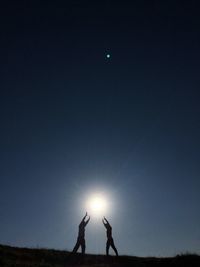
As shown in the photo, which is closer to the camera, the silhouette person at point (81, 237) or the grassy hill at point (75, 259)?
the grassy hill at point (75, 259)

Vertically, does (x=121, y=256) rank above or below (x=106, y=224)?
below

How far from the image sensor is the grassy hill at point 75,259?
936 inches

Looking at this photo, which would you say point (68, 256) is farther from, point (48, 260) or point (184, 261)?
point (184, 261)

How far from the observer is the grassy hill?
2377cm

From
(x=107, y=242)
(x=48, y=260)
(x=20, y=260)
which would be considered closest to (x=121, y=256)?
(x=107, y=242)

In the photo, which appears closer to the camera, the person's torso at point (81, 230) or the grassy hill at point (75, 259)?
the grassy hill at point (75, 259)

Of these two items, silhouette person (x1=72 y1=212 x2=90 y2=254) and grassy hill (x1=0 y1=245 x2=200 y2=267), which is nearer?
grassy hill (x1=0 y1=245 x2=200 y2=267)

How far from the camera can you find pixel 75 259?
990 inches

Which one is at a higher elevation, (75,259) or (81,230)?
(81,230)

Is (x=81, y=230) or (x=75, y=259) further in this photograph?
(x=81, y=230)

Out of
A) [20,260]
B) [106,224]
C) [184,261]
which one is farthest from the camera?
[106,224]

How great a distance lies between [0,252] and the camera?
24.5m

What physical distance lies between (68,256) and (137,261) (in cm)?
399

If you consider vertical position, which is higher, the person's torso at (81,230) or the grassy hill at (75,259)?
the person's torso at (81,230)
